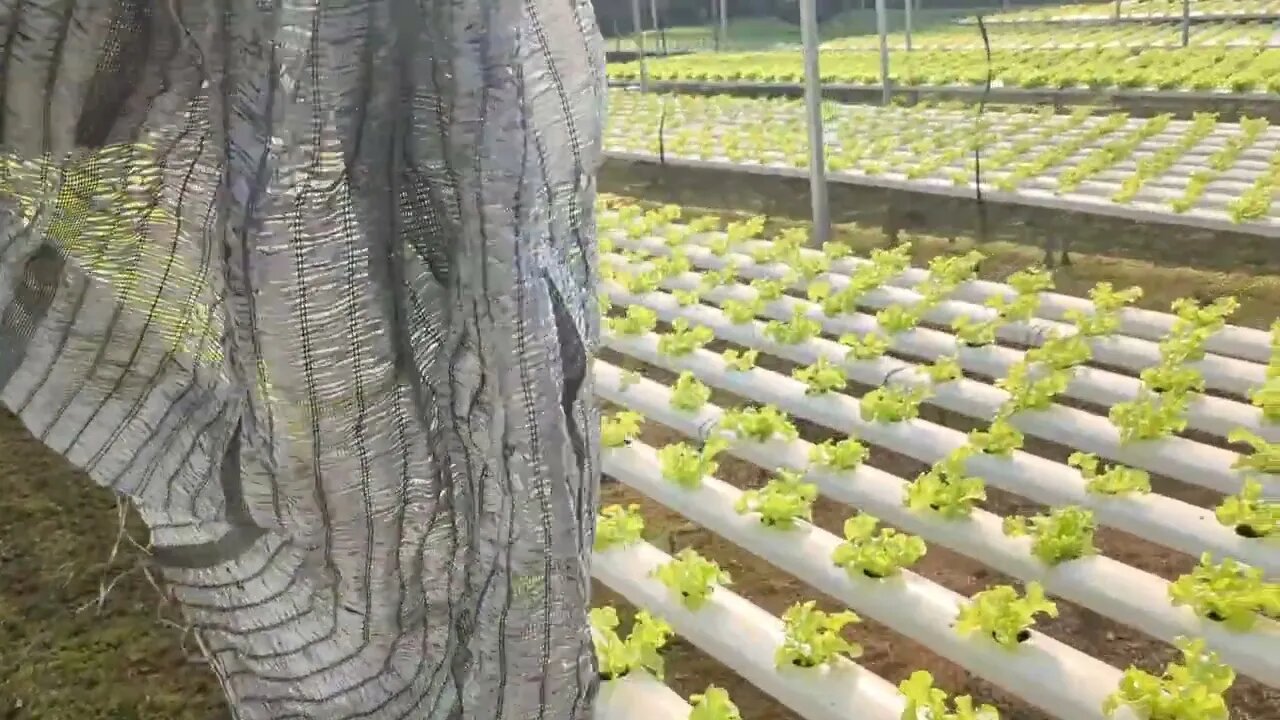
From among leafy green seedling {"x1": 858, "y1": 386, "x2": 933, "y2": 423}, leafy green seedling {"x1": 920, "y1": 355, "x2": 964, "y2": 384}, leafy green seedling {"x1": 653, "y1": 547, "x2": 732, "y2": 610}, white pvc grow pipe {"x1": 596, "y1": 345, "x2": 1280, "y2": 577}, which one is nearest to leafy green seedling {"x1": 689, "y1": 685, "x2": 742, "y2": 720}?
leafy green seedling {"x1": 653, "y1": 547, "x2": 732, "y2": 610}

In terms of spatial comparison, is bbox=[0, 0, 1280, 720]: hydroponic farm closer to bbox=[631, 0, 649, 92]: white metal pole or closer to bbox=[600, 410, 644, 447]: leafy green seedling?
bbox=[600, 410, 644, 447]: leafy green seedling

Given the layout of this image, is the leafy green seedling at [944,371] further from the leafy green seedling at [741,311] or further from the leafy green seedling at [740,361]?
the leafy green seedling at [741,311]

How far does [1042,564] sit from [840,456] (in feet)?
2.11

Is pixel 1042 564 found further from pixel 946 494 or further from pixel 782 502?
pixel 782 502

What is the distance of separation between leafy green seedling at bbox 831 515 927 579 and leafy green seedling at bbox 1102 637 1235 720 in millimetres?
549

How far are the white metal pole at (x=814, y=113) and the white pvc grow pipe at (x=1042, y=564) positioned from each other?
1.96 m

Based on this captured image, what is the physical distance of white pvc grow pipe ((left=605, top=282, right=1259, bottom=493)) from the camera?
9.02 feet

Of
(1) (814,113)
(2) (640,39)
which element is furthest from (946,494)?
(2) (640,39)

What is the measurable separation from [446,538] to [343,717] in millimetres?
283

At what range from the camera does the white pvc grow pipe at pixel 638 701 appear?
6.48 feet

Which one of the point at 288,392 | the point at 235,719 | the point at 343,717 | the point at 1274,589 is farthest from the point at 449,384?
the point at 1274,589

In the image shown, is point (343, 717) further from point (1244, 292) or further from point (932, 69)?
point (932, 69)

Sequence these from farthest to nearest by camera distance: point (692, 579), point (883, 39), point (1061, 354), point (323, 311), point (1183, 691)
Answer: point (883, 39)
point (1061, 354)
point (692, 579)
point (1183, 691)
point (323, 311)

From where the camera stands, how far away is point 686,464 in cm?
289
